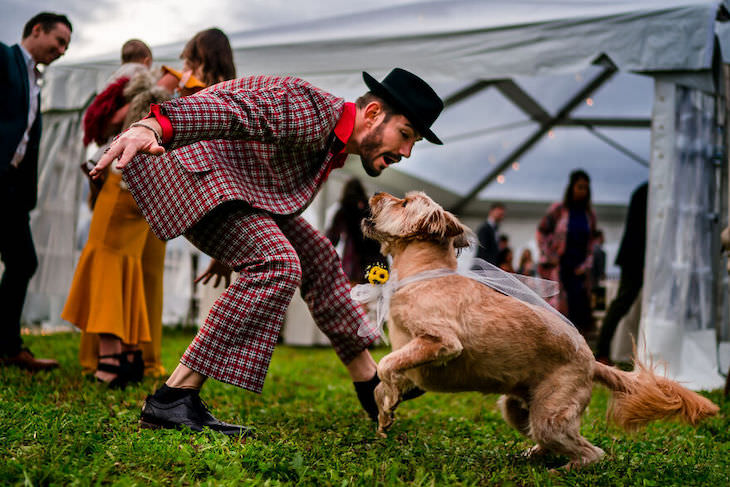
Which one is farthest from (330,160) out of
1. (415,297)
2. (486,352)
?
(486,352)

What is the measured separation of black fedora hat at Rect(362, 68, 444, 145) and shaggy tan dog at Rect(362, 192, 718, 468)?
367mm

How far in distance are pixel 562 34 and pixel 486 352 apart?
162 inches

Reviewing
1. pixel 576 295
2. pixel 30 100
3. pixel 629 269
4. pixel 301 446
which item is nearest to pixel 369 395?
pixel 301 446

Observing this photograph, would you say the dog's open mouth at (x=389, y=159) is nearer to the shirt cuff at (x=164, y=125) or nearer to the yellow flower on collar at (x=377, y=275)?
the yellow flower on collar at (x=377, y=275)

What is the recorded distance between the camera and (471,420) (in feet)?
13.3

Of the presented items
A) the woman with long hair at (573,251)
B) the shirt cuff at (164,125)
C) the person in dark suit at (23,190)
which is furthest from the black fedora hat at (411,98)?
the woman with long hair at (573,251)

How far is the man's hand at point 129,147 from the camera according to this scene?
217cm

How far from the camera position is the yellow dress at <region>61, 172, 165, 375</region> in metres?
4.19

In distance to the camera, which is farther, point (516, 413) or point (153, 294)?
point (153, 294)

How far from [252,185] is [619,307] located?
198 inches

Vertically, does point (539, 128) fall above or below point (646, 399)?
above

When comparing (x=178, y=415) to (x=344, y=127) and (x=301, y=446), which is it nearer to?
(x=301, y=446)

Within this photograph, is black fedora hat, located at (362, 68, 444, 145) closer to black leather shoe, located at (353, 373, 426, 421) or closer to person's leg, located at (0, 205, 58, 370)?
black leather shoe, located at (353, 373, 426, 421)

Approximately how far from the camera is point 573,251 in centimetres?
756
